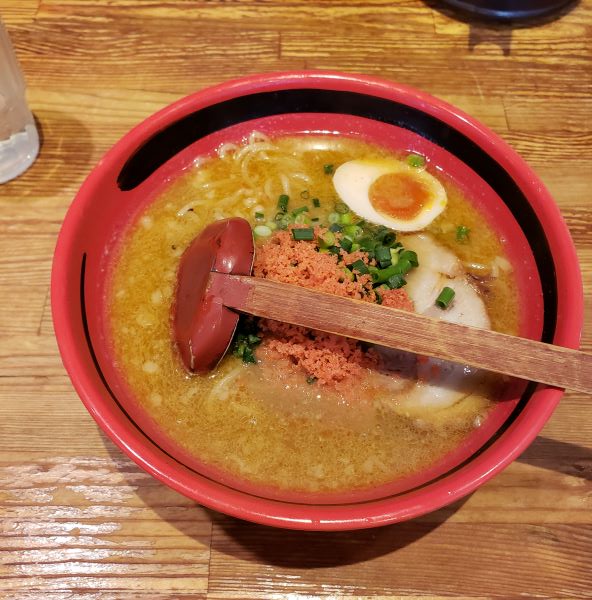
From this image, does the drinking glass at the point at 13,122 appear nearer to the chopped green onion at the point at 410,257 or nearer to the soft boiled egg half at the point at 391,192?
the soft boiled egg half at the point at 391,192

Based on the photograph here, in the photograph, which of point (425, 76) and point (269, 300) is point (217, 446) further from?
point (425, 76)

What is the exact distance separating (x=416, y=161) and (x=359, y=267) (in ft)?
1.74

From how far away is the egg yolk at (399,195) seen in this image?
1.82 metres

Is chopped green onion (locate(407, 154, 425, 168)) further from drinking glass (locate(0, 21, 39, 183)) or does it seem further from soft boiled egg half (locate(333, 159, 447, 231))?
drinking glass (locate(0, 21, 39, 183))

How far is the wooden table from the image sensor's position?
1418 millimetres

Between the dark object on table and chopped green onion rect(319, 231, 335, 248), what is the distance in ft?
5.24

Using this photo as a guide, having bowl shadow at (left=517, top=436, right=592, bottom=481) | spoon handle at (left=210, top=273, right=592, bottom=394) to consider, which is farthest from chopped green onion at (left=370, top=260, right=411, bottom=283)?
bowl shadow at (left=517, top=436, right=592, bottom=481)

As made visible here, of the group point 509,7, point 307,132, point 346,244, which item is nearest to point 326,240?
point 346,244

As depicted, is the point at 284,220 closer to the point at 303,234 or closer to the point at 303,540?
the point at 303,234

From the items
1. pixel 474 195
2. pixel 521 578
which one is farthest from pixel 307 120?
pixel 521 578

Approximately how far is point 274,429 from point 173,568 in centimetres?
42

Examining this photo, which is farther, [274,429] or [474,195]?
[474,195]

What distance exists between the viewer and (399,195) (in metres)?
1.85

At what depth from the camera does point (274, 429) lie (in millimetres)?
1476
